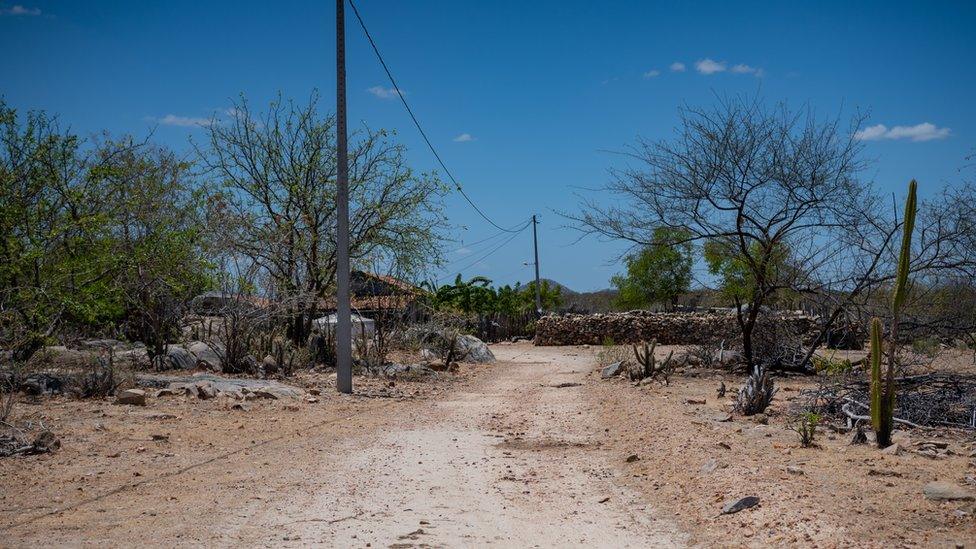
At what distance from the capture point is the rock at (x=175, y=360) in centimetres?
1736

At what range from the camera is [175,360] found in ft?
58.0

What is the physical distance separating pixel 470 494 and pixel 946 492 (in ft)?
12.6

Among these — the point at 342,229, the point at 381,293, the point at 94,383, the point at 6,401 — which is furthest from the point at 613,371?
the point at 6,401

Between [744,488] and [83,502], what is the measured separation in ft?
18.3

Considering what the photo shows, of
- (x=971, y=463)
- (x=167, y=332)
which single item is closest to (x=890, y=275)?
(x=971, y=463)

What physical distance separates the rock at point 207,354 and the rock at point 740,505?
1288cm

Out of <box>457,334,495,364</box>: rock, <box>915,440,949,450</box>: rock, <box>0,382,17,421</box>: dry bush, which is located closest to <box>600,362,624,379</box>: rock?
<box>457,334,495,364</box>: rock

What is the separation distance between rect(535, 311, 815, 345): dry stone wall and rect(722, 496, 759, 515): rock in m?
25.6

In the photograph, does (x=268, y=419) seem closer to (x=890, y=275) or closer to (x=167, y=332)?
(x=167, y=332)

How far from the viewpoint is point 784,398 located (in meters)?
14.0

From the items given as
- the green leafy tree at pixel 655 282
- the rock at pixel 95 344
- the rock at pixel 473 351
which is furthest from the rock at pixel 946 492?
the green leafy tree at pixel 655 282

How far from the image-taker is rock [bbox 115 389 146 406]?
1184 centimetres

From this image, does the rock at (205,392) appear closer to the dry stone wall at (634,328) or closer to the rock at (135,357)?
the rock at (135,357)

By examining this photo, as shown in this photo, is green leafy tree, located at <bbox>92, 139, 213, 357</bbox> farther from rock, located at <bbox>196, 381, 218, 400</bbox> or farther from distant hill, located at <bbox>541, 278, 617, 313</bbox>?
distant hill, located at <bbox>541, 278, 617, 313</bbox>
